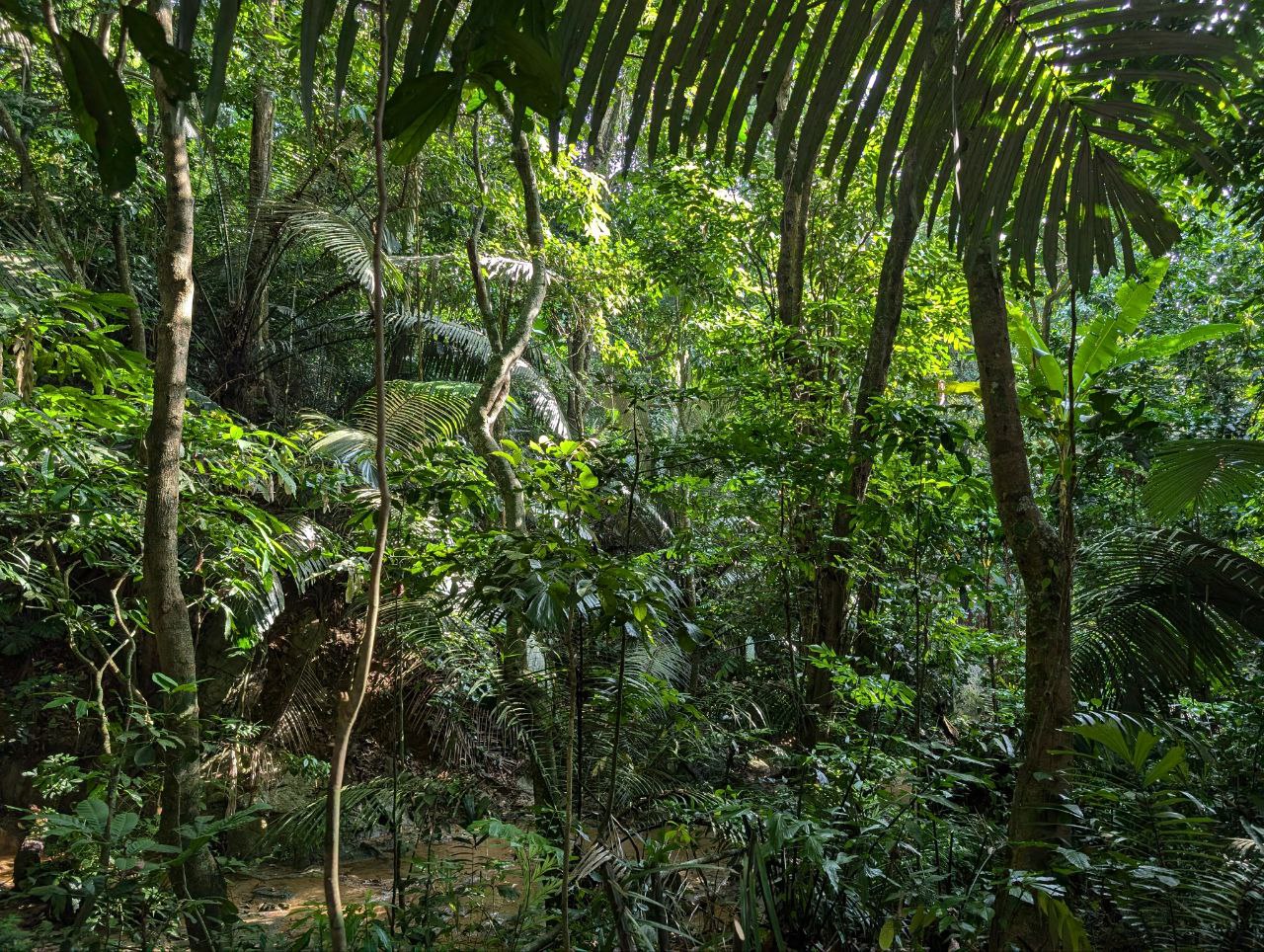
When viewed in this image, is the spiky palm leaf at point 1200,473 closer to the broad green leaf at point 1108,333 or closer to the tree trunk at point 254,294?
the broad green leaf at point 1108,333

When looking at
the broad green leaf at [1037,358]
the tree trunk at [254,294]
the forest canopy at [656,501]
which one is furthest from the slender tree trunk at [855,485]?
the tree trunk at [254,294]

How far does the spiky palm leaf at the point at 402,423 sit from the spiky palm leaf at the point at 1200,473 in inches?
170

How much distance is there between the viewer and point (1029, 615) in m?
2.45

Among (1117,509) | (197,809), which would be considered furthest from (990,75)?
(1117,509)

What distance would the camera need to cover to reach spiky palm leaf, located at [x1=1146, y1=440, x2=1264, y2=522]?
322 centimetres

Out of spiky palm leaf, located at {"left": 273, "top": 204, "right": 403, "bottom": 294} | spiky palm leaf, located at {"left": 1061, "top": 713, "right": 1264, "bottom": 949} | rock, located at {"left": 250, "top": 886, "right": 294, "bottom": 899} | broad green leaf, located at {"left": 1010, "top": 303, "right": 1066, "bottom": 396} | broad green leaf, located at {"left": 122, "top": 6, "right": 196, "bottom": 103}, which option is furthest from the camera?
spiky palm leaf, located at {"left": 273, "top": 204, "right": 403, "bottom": 294}

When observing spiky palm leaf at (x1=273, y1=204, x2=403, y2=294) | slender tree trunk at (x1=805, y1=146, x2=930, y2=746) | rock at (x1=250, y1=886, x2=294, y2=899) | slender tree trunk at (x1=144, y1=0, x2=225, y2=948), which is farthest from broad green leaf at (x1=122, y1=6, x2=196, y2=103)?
rock at (x1=250, y1=886, x2=294, y2=899)

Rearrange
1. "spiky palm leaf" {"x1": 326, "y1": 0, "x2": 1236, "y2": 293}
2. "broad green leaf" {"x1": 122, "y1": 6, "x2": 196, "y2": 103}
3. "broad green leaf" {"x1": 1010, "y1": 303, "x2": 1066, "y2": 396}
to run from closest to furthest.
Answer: "broad green leaf" {"x1": 122, "y1": 6, "x2": 196, "y2": 103}
"spiky palm leaf" {"x1": 326, "y1": 0, "x2": 1236, "y2": 293}
"broad green leaf" {"x1": 1010, "y1": 303, "x2": 1066, "y2": 396}

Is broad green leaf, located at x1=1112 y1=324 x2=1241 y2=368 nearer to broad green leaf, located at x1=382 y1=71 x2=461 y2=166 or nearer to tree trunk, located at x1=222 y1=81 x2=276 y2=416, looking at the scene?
broad green leaf, located at x1=382 y1=71 x2=461 y2=166

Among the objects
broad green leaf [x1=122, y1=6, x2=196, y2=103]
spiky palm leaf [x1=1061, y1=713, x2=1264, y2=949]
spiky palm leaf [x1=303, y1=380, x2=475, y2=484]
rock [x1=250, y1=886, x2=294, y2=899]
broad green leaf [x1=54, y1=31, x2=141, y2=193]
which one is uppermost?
spiky palm leaf [x1=303, y1=380, x2=475, y2=484]

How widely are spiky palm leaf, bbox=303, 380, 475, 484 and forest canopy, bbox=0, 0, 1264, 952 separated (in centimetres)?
6

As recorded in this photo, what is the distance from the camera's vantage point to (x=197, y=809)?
8.33 ft

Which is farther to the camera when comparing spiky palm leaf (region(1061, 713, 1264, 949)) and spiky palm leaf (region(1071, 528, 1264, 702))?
spiky palm leaf (region(1071, 528, 1264, 702))

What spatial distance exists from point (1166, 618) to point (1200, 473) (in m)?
0.65
